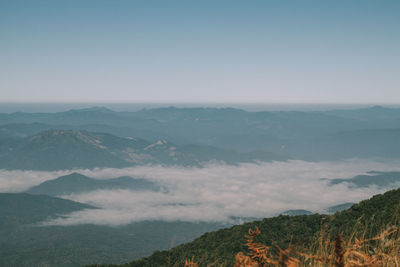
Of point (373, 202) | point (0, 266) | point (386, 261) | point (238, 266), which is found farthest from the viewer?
point (0, 266)

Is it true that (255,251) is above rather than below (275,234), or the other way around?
above

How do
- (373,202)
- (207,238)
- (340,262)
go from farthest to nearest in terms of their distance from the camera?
(207,238) < (373,202) < (340,262)

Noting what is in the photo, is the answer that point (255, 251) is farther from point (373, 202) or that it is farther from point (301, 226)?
point (301, 226)

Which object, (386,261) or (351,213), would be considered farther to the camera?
(351,213)

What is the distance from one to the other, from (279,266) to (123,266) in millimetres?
33386

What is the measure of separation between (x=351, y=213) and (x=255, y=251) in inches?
1136

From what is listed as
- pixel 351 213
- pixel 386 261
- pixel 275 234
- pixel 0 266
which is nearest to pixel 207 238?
pixel 275 234

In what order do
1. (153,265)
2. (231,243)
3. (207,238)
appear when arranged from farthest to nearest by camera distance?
(207,238)
(153,265)
(231,243)

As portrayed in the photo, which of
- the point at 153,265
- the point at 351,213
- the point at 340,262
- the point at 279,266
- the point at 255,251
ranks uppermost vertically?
the point at 340,262

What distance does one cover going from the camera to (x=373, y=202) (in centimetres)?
2734

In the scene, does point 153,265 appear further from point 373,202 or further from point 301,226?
point 373,202

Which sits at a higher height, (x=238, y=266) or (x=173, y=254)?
(x=238, y=266)

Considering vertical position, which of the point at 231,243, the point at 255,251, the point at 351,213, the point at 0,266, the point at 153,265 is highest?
the point at 255,251

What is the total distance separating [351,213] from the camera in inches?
1080
